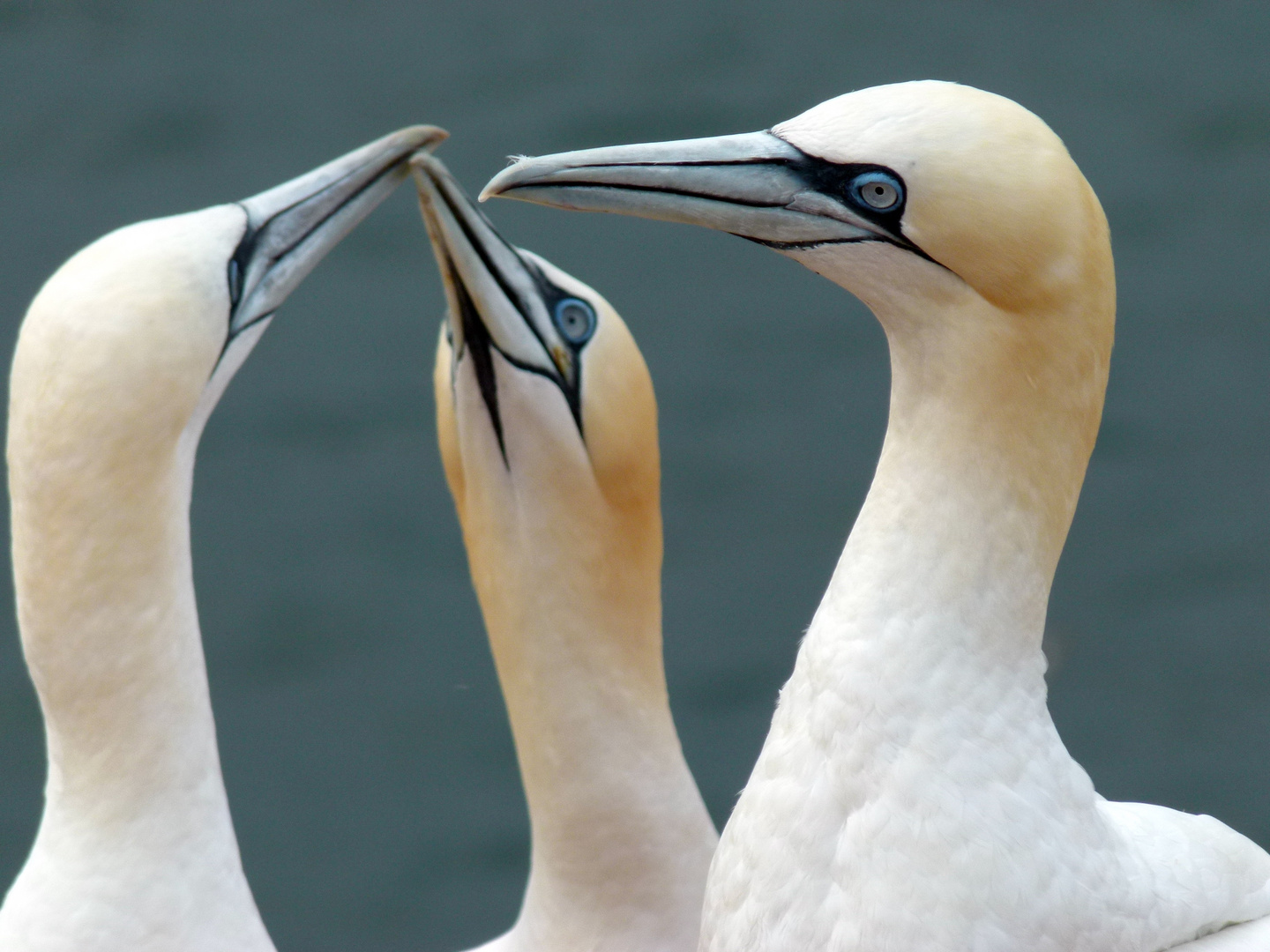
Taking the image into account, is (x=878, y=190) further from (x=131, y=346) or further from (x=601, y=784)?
(x=601, y=784)

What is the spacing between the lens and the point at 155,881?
3.81 m

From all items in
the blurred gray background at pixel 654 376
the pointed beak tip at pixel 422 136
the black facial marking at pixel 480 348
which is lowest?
the blurred gray background at pixel 654 376

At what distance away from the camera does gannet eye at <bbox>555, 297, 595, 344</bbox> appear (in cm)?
443

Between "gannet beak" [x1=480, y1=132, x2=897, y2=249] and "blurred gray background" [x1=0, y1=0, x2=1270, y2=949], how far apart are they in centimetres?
396

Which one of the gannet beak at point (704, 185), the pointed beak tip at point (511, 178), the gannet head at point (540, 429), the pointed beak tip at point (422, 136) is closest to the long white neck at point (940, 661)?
the gannet beak at point (704, 185)

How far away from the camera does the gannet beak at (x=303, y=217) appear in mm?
3916

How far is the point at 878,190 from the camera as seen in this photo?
10.4ft

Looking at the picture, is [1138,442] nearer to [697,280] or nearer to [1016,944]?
[697,280]

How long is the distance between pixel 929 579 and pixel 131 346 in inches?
60.4

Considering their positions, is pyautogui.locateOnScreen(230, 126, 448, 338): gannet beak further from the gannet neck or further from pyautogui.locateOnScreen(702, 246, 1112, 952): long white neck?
pyautogui.locateOnScreen(702, 246, 1112, 952): long white neck

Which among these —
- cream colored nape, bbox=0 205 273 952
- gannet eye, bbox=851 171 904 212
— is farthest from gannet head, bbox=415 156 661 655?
gannet eye, bbox=851 171 904 212

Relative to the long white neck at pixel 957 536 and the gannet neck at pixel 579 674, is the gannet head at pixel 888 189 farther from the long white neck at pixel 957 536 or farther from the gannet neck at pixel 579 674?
the gannet neck at pixel 579 674

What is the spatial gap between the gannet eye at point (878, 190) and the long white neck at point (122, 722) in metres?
1.43

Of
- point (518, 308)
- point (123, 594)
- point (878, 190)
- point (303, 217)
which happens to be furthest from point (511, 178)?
point (123, 594)
